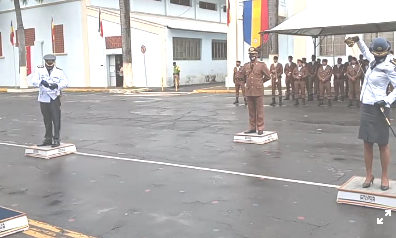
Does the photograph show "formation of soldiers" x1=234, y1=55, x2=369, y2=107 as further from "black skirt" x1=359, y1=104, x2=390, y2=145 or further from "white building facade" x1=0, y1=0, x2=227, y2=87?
"white building facade" x1=0, y1=0, x2=227, y2=87

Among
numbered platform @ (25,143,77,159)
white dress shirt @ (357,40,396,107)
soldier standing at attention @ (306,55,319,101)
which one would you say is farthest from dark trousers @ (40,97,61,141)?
soldier standing at attention @ (306,55,319,101)

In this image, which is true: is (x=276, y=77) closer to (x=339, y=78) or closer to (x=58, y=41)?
(x=339, y=78)

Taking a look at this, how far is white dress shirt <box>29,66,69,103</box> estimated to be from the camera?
9216 millimetres

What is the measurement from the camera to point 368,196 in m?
5.57

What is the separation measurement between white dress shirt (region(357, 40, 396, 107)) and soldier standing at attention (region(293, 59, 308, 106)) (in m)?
11.9

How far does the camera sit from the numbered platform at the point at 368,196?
17.9ft

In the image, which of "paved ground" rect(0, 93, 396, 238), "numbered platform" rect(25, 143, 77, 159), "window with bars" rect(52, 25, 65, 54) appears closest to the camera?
"paved ground" rect(0, 93, 396, 238)

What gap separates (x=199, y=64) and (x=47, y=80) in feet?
91.6

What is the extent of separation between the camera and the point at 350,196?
569 cm

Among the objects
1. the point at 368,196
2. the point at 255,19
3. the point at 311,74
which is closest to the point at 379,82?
the point at 368,196

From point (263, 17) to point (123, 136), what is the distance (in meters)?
13.3

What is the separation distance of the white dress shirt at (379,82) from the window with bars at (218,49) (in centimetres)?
3317

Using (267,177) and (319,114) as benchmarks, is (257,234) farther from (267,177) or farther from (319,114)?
(319,114)

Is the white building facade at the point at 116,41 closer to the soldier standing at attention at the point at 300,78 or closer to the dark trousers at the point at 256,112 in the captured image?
the soldier standing at attention at the point at 300,78
